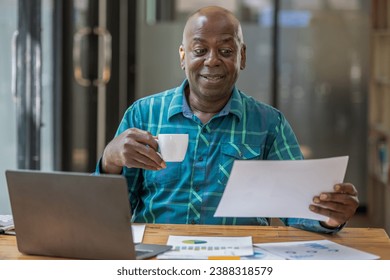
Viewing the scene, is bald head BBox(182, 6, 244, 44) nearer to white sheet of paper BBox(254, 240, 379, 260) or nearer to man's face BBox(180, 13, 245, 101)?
man's face BBox(180, 13, 245, 101)

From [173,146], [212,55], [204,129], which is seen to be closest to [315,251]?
[173,146]

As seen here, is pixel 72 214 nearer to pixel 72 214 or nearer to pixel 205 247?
pixel 72 214

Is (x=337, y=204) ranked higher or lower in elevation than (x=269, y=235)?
higher

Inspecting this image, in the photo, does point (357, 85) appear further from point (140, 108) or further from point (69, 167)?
point (140, 108)

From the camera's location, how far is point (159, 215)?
2.36 m

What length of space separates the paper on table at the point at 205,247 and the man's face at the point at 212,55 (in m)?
0.54

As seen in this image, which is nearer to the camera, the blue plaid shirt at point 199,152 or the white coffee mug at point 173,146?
the white coffee mug at point 173,146

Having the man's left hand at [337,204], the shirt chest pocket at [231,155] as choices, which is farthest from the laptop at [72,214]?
the shirt chest pocket at [231,155]

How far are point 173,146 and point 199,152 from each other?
429 mm

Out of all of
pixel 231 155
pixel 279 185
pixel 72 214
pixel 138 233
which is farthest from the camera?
pixel 231 155

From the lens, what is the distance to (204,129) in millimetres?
2422

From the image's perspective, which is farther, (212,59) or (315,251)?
(212,59)

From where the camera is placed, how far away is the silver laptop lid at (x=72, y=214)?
1.69 metres

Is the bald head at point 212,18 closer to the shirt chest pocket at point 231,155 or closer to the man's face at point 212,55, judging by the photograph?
the man's face at point 212,55
